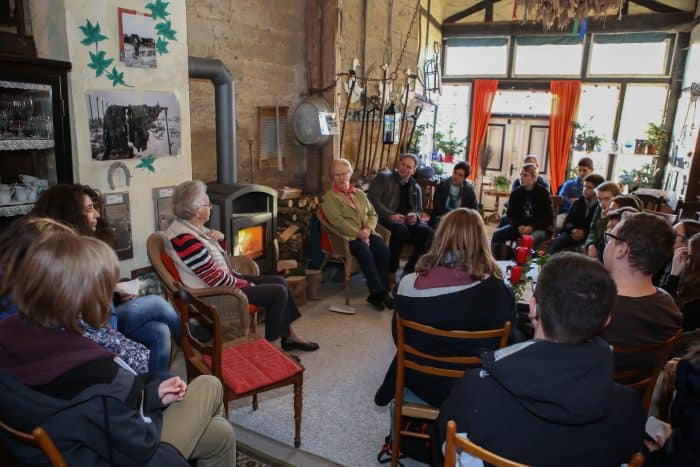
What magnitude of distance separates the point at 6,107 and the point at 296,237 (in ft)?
8.44

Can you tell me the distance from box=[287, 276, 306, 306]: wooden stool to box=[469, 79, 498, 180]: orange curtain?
5.25 meters

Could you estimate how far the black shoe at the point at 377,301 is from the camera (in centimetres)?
412

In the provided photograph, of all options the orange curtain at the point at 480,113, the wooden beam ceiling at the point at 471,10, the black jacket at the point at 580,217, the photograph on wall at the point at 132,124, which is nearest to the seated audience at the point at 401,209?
the black jacket at the point at 580,217

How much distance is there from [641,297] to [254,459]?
172 centimetres

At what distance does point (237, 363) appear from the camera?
90.3 inches

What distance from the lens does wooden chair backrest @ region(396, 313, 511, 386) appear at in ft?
5.98

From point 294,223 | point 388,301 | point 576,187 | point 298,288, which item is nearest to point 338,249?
point 298,288

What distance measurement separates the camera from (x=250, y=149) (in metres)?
4.58

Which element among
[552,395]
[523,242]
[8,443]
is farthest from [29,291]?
[523,242]

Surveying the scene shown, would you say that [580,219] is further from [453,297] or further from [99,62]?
[99,62]

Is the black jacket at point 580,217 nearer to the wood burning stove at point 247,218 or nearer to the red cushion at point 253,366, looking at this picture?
the wood burning stove at point 247,218

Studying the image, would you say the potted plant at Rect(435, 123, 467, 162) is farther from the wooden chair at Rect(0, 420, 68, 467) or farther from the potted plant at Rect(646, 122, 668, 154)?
the wooden chair at Rect(0, 420, 68, 467)

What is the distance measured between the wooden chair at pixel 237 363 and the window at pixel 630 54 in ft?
23.5

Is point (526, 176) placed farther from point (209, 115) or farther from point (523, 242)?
point (209, 115)
